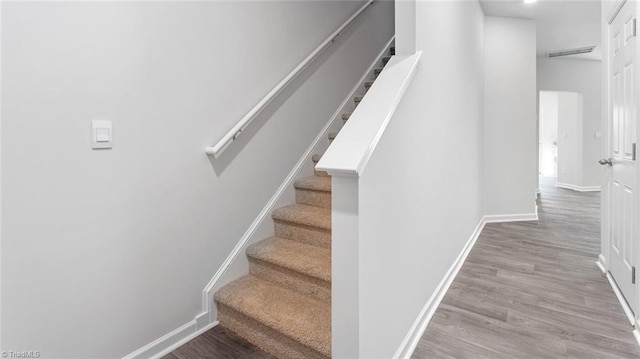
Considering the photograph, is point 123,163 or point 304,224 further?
point 304,224

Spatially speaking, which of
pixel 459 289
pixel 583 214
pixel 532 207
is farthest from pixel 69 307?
pixel 583 214

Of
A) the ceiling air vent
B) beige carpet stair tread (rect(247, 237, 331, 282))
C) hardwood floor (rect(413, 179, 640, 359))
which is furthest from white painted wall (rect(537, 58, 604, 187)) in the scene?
beige carpet stair tread (rect(247, 237, 331, 282))

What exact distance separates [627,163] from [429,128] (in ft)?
4.36

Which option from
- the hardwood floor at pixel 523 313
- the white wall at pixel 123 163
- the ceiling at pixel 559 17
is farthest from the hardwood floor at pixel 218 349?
the ceiling at pixel 559 17

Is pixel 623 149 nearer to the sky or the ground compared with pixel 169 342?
nearer to the sky

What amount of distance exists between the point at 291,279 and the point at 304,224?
382 mm

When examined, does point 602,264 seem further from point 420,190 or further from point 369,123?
point 369,123

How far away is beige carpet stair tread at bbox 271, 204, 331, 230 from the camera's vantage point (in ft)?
7.16

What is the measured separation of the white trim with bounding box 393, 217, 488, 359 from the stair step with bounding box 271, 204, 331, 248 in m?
0.68

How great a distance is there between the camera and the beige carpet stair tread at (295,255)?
6.28ft

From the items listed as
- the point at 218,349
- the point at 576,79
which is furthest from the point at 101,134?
the point at 576,79

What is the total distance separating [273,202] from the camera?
96.0 inches

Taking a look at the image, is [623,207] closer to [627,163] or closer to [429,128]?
[627,163]

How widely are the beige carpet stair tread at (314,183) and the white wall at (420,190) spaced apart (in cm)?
75
